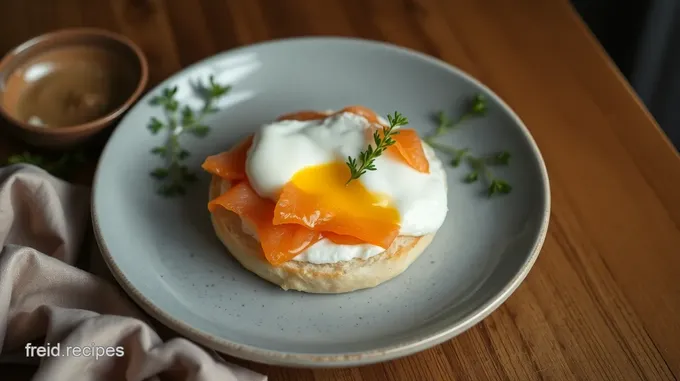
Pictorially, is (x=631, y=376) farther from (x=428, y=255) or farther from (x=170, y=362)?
(x=170, y=362)

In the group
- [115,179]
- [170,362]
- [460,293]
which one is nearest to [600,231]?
[460,293]

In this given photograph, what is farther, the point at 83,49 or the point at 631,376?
the point at 83,49

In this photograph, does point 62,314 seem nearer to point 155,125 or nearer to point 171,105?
point 155,125

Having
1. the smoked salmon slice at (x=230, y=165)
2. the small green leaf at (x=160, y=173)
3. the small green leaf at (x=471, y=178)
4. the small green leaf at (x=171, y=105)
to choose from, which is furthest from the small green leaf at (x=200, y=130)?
the small green leaf at (x=471, y=178)

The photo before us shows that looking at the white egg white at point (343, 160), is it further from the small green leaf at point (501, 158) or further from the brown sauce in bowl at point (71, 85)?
the brown sauce in bowl at point (71, 85)

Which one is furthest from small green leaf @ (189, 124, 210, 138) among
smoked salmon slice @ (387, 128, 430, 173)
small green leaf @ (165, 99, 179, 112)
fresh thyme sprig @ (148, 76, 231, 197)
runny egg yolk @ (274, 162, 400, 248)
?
smoked salmon slice @ (387, 128, 430, 173)

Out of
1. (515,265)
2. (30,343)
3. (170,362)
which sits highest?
(515,265)
